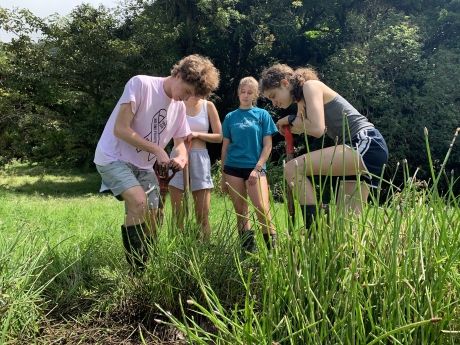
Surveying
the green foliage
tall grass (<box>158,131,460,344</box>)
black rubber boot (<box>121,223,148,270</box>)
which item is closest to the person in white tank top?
black rubber boot (<box>121,223,148,270</box>)

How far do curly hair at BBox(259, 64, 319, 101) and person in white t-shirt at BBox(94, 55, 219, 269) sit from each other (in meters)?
0.39

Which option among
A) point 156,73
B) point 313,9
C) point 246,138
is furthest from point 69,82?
point 246,138

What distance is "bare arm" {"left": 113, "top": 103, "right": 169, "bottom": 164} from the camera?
3.18 m

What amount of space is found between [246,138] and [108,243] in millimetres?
1516

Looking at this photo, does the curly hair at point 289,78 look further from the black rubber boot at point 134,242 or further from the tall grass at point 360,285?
the tall grass at point 360,285

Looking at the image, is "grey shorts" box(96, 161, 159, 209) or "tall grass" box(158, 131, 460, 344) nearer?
A: "tall grass" box(158, 131, 460, 344)

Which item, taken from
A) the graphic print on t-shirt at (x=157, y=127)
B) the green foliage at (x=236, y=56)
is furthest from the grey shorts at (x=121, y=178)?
the green foliage at (x=236, y=56)

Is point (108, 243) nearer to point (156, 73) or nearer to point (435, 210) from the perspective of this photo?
point (435, 210)

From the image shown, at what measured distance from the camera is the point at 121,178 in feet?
10.4

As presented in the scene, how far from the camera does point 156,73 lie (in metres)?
17.3

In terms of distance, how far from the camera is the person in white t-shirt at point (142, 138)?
317 centimetres

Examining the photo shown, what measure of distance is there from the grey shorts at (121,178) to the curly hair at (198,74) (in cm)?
66

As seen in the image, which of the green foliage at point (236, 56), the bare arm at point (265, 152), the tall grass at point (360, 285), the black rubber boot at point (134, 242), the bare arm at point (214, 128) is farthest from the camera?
the green foliage at point (236, 56)

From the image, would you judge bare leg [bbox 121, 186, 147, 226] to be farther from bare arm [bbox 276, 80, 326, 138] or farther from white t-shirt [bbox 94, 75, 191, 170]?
bare arm [bbox 276, 80, 326, 138]
